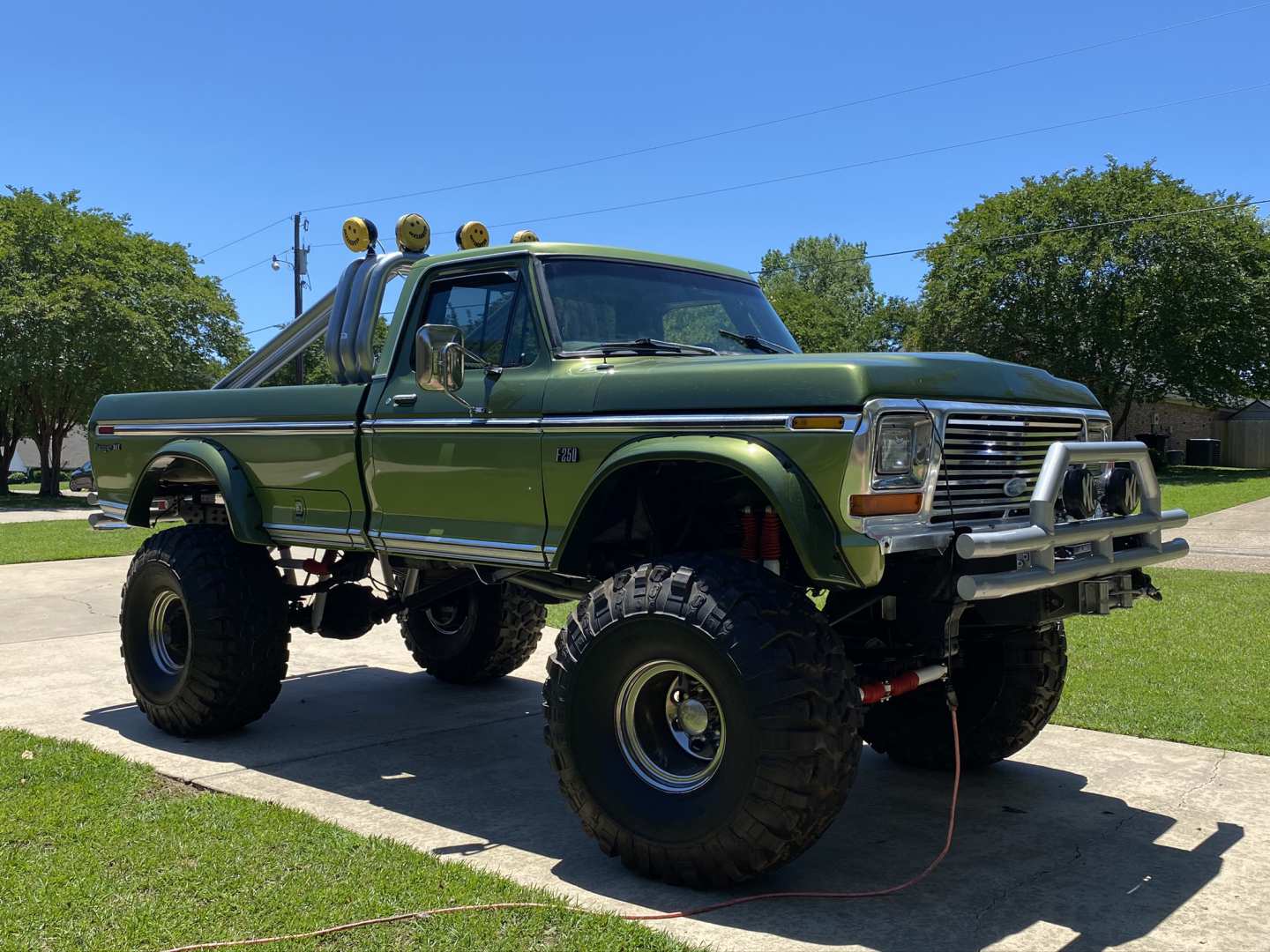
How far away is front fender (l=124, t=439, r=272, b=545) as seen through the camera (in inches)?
242

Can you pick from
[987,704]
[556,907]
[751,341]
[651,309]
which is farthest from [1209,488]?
[556,907]

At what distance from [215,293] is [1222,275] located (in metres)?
31.5

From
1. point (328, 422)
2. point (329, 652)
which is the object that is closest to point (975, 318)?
point (329, 652)

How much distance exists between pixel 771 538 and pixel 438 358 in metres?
1.56

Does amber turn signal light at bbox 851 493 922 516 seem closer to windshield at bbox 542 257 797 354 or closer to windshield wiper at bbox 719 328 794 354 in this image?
windshield at bbox 542 257 797 354

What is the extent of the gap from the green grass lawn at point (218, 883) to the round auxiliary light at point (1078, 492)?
2.19 meters

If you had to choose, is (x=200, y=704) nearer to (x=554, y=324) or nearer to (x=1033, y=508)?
(x=554, y=324)

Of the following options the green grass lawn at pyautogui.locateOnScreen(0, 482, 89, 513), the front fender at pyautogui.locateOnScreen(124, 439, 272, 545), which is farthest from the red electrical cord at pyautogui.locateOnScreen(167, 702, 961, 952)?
the green grass lawn at pyautogui.locateOnScreen(0, 482, 89, 513)

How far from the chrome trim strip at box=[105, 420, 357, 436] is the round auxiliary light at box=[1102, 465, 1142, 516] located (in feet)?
11.2

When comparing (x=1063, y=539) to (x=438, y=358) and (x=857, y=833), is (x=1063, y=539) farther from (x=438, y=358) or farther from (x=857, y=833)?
(x=438, y=358)

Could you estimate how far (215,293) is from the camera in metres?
37.5

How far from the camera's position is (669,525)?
4.97m

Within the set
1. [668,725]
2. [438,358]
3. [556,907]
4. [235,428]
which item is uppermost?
[438,358]

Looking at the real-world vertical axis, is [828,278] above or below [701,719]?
above
